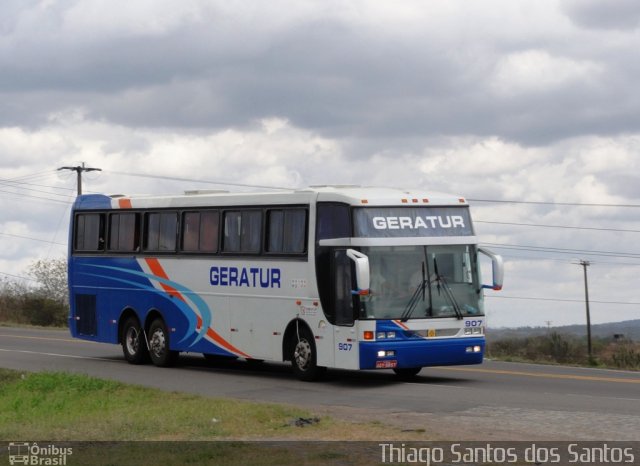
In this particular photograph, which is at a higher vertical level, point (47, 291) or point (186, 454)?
point (47, 291)

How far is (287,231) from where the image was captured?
22.3 metres

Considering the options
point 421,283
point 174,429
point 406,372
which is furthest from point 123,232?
point 174,429

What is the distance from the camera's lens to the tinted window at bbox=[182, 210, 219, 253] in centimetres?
2441

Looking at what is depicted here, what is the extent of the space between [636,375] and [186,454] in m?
13.6

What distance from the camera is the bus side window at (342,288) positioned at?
20.7 m

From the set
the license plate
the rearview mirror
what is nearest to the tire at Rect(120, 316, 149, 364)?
the license plate

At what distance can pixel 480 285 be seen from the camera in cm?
2162

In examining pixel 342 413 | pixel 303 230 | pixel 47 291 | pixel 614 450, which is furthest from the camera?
pixel 47 291

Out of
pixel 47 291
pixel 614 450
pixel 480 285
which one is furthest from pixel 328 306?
pixel 47 291

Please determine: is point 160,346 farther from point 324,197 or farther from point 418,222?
point 418,222

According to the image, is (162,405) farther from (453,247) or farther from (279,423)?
(453,247)

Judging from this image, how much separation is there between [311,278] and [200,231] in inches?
155

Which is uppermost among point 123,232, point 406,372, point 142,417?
point 123,232

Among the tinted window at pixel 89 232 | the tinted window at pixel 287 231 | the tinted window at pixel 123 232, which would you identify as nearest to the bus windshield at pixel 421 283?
the tinted window at pixel 287 231
